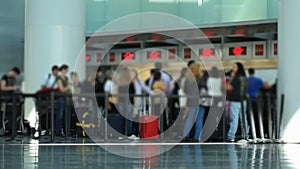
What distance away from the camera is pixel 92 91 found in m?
9.81

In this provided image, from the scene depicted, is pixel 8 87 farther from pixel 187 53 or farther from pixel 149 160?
pixel 187 53

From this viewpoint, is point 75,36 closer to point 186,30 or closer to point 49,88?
point 49,88

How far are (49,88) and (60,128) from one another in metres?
1.08

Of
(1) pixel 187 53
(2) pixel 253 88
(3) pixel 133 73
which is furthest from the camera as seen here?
(1) pixel 187 53

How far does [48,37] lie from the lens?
13.4 m

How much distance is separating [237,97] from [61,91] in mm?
3390

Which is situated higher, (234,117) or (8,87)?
(8,87)

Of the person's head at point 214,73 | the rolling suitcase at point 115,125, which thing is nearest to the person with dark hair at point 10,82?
the rolling suitcase at point 115,125

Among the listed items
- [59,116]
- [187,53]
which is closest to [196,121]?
[59,116]

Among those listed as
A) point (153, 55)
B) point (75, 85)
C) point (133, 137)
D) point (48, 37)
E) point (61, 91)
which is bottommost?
point (133, 137)

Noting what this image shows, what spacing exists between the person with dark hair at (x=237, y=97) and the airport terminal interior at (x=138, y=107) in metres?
0.02

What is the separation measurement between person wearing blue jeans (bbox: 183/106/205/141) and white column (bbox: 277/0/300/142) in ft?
5.67

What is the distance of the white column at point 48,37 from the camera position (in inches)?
526

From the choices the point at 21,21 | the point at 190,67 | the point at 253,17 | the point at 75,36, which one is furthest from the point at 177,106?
the point at 21,21
